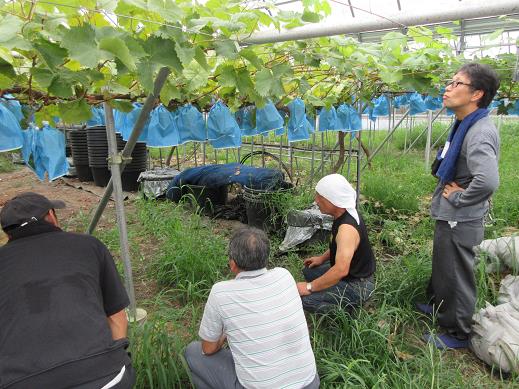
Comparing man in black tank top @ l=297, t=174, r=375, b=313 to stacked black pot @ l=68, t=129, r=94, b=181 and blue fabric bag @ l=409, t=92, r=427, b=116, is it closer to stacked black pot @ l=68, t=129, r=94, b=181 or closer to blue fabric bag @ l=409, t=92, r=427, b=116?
blue fabric bag @ l=409, t=92, r=427, b=116

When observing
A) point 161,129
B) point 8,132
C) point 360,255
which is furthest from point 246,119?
point 8,132

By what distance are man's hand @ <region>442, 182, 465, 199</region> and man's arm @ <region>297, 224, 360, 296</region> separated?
0.58m

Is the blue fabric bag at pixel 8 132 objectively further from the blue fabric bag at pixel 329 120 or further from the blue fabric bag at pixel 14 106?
the blue fabric bag at pixel 329 120

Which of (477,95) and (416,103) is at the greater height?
(416,103)

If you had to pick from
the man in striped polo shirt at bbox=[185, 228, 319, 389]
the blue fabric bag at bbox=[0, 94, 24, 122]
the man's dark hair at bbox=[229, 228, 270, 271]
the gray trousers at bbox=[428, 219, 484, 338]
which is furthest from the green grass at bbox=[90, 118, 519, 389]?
the blue fabric bag at bbox=[0, 94, 24, 122]

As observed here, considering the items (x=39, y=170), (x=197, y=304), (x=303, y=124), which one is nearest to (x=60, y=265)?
(x=39, y=170)

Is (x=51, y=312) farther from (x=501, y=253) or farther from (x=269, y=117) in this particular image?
(x=501, y=253)

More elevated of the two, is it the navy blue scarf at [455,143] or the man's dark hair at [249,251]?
the navy blue scarf at [455,143]

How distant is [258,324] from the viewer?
1585 mm

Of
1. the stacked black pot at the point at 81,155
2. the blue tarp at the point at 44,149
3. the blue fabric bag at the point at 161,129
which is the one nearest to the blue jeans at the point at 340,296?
the blue fabric bag at the point at 161,129

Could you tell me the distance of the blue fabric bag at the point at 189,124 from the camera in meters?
2.83

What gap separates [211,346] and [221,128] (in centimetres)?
157

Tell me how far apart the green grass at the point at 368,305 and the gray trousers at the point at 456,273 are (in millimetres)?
174

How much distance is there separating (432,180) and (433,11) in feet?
17.7
